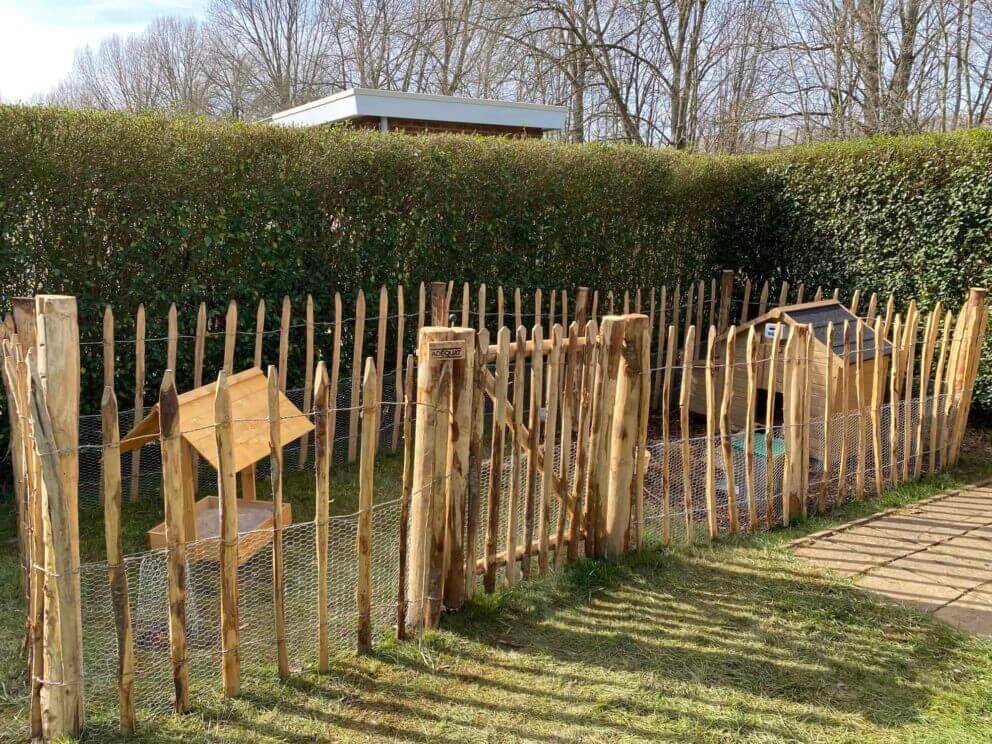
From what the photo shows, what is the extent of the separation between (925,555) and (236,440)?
4089 millimetres

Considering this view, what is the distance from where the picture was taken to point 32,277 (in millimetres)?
5227

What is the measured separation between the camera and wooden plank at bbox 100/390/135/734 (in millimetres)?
2613

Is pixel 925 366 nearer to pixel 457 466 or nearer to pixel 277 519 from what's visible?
pixel 457 466

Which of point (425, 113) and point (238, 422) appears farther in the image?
point (425, 113)

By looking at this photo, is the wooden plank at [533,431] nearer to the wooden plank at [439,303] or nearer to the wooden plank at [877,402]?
the wooden plank at [439,303]

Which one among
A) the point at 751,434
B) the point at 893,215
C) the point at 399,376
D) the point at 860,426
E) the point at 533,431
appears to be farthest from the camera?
the point at 893,215

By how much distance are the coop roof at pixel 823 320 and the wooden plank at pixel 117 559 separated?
5.17m

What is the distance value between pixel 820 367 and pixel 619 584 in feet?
10.6

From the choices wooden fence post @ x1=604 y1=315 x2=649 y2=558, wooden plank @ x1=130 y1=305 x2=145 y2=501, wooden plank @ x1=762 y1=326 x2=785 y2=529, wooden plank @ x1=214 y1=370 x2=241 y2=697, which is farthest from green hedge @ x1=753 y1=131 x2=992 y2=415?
wooden plank @ x1=130 y1=305 x2=145 y2=501

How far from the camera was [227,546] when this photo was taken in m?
2.95

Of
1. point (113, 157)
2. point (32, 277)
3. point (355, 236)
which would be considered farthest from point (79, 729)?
point (355, 236)

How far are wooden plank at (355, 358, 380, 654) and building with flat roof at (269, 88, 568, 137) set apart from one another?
6846 millimetres

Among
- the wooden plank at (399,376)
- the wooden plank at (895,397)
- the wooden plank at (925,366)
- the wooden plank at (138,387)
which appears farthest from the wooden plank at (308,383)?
the wooden plank at (925,366)

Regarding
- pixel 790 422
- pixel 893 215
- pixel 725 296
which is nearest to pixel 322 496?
pixel 790 422
